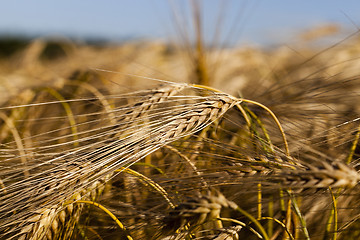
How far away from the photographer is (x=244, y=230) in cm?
144

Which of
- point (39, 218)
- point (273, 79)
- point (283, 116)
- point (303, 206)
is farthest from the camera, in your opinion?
point (273, 79)

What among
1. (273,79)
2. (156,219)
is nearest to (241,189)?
(156,219)

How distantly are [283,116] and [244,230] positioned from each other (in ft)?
1.51

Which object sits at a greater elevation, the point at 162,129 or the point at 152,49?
the point at 152,49

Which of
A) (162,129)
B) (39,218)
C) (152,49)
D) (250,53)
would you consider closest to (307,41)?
(250,53)

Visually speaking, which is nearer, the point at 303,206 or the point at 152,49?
the point at 303,206

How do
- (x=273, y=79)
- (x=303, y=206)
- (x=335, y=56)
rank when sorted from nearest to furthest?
(x=303, y=206), (x=273, y=79), (x=335, y=56)

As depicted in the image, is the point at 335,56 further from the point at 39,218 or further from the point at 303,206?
the point at 39,218

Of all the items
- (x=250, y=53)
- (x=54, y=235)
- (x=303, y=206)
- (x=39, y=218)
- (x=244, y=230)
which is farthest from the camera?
(x=250, y=53)

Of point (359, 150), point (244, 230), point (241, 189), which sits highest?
point (241, 189)

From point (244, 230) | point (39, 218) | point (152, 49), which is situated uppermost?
point (152, 49)

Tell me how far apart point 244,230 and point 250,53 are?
10.1ft

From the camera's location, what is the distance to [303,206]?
4.00 ft

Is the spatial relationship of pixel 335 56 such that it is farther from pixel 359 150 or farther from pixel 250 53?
pixel 359 150
